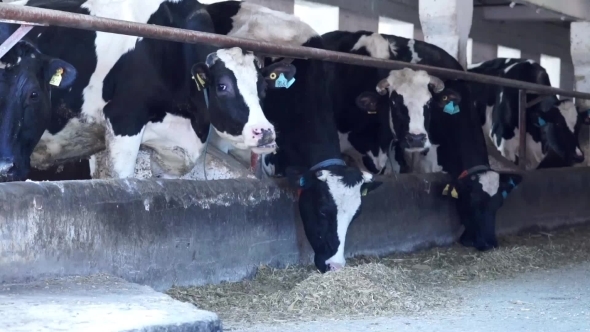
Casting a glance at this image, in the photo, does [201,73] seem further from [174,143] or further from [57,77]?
[57,77]

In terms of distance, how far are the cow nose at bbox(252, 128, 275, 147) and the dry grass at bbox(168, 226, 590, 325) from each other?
923 mm

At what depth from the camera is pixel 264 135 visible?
6.25 metres

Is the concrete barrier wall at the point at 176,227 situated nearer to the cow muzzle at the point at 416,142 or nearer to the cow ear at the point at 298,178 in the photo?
the cow ear at the point at 298,178

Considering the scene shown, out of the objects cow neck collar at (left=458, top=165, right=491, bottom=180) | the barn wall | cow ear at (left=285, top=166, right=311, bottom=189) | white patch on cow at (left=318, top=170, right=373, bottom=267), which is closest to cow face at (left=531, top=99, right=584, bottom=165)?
the barn wall

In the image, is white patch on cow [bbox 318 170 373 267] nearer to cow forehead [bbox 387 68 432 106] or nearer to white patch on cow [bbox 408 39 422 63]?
cow forehead [bbox 387 68 432 106]

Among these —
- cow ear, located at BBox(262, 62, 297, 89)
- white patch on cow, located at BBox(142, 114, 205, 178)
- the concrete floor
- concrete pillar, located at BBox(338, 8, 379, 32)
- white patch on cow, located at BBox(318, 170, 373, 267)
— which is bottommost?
the concrete floor

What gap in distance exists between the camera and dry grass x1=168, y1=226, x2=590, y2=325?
522 cm

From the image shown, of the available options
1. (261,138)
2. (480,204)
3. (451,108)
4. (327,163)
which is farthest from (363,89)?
(261,138)

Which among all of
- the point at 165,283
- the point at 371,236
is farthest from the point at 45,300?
the point at 371,236

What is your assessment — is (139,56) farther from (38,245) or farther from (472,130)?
(472,130)

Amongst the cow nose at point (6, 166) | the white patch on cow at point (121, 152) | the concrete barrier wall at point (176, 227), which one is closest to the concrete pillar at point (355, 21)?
the concrete barrier wall at point (176, 227)

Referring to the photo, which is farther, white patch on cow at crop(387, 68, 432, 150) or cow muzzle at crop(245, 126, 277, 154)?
white patch on cow at crop(387, 68, 432, 150)

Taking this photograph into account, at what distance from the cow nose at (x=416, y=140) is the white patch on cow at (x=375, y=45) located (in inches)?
58.5

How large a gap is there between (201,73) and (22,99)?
1.29 meters
